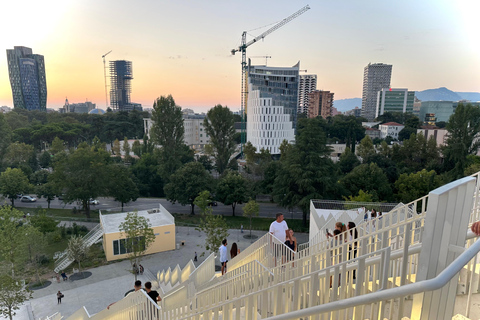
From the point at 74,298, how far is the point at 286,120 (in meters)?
52.2

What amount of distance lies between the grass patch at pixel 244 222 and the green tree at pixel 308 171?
1962 mm

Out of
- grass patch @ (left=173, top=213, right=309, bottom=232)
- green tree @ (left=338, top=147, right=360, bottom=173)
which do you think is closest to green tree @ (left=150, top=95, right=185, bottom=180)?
grass patch @ (left=173, top=213, right=309, bottom=232)

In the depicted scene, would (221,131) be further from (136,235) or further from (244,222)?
(136,235)

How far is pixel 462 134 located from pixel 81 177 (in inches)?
1596

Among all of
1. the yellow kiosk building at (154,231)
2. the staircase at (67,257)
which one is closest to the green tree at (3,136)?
the staircase at (67,257)

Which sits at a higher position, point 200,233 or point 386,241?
point 386,241

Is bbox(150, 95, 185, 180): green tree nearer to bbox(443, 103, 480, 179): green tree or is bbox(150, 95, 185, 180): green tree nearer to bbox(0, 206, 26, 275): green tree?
bbox(0, 206, 26, 275): green tree

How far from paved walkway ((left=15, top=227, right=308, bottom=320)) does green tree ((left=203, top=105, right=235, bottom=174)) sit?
19.5 m

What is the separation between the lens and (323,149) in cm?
2650

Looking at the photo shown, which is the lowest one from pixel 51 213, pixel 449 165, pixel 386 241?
pixel 51 213

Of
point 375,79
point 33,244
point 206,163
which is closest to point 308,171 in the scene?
point 33,244

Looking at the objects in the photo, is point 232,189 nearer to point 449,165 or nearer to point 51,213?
point 51,213

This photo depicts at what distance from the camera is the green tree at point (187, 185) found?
98.8ft

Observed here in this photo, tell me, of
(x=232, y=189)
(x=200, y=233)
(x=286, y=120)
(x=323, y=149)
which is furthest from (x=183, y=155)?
(x=286, y=120)
